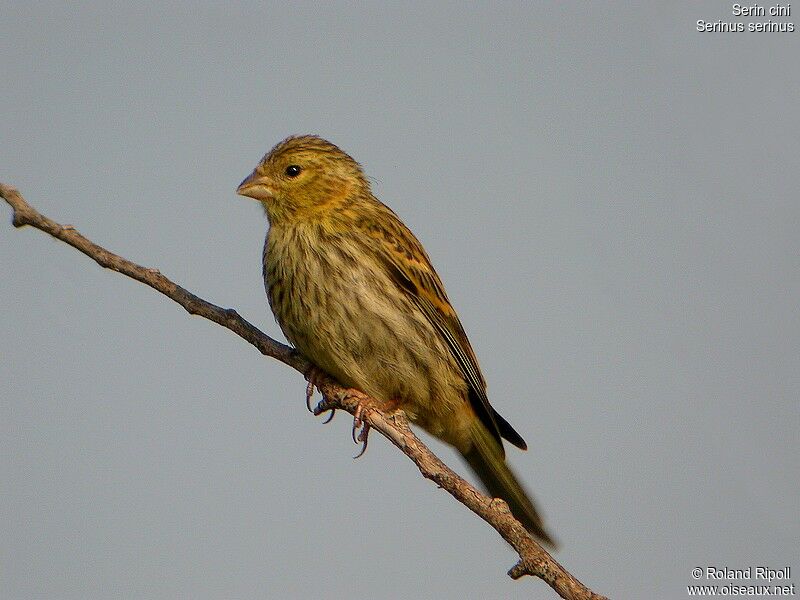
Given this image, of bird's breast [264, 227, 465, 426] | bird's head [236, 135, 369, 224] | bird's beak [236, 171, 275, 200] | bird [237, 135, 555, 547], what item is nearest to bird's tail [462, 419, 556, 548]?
bird [237, 135, 555, 547]

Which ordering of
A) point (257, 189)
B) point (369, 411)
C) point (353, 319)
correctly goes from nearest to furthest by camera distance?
point (369, 411) → point (353, 319) → point (257, 189)

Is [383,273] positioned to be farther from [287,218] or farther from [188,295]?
[188,295]

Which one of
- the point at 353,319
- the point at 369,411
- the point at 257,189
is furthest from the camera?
the point at 257,189

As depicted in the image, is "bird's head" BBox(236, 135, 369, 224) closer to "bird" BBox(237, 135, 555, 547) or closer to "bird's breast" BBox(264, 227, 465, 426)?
"bird" BBox(237, 135, 555, 547)

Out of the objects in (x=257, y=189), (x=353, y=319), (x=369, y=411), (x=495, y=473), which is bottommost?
(x=495, y=473)

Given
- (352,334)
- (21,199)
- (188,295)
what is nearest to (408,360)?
(352,334)

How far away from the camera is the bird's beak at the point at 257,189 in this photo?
6.13m

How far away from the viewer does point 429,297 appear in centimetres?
A: 623

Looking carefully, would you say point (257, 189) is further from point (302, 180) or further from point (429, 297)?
point (429, 297)

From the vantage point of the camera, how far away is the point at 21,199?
4.36m

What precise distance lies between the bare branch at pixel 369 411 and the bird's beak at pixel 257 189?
1027 mm

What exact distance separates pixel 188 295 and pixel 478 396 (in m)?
1.95

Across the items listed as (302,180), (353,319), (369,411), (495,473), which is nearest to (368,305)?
(353,319)

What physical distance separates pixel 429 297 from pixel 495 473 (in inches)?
43.2
